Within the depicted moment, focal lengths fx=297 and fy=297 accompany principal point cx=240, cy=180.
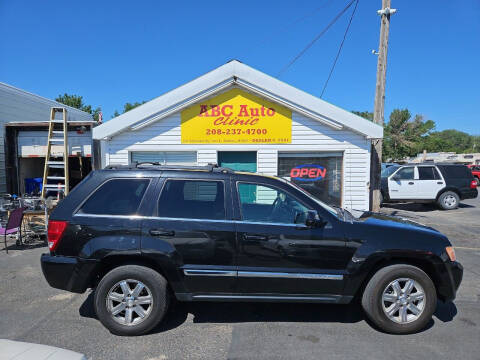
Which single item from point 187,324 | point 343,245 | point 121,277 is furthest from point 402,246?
point 121,277

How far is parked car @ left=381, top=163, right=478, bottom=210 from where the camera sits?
11.9 metres

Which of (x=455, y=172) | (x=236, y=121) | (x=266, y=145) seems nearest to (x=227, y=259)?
(x=266, y=145)

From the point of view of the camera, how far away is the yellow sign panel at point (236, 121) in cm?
816

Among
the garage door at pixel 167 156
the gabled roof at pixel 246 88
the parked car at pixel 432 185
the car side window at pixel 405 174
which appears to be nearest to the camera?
the gabled roof at pixel 246 88

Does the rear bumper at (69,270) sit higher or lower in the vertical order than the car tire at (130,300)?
higher

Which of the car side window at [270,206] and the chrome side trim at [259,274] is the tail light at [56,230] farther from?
the car side window at [270,206]

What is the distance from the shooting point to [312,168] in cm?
842

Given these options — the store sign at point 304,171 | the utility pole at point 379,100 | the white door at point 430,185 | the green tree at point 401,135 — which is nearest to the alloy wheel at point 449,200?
the white door at point 430,185

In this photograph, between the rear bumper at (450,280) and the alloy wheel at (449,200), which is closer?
the rear bumper at (450,280)

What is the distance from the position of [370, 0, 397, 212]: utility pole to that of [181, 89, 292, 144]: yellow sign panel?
2.66 meters

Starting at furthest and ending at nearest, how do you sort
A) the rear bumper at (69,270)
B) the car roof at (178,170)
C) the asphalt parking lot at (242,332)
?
the car roof at (178,170) < the rear bumper at (69,270) < the asphalt parking lot at (242,332)

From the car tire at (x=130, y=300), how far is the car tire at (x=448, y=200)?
12432 mm

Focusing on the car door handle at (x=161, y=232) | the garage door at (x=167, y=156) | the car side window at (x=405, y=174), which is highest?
the garage door at (x=167, y=156)

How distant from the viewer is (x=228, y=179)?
3426 millimetres
